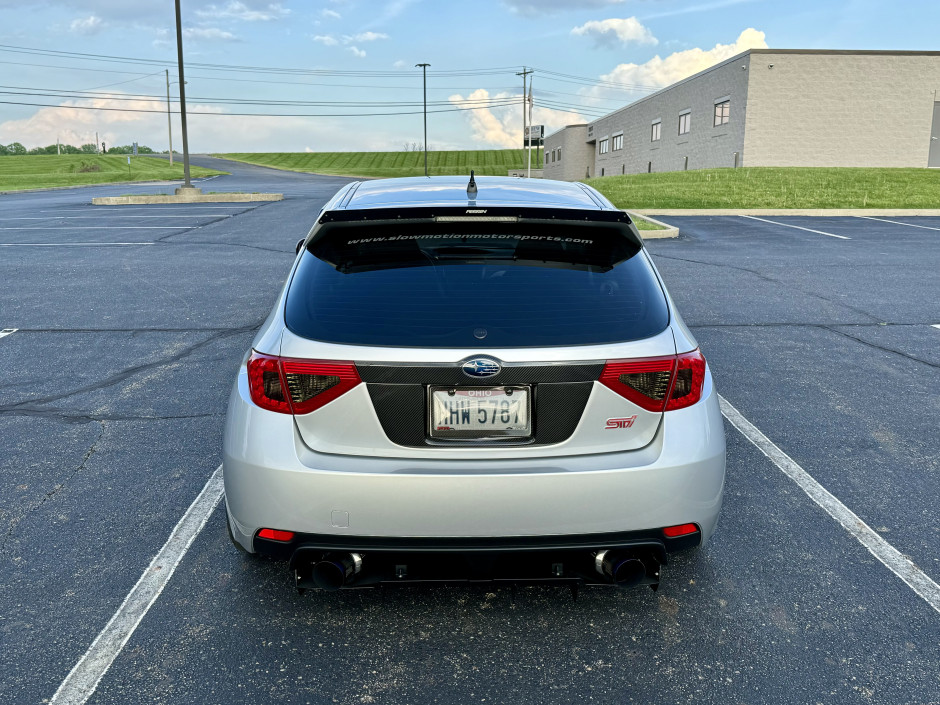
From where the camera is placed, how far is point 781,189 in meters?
28.5

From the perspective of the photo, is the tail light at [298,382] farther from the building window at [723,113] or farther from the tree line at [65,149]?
the tree line at [65,149]

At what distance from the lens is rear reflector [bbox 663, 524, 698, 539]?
2719 millimetres

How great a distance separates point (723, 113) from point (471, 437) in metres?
45.8

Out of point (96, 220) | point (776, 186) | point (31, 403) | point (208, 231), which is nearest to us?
point (31, 403)

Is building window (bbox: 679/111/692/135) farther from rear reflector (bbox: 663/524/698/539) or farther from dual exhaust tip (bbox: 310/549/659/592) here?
dual exhaust tip (bbox: 310/549/659/592)

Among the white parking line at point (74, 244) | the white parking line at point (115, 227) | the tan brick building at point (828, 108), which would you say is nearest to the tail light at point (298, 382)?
the white parking line at point (74, 244)

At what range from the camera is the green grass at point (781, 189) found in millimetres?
24547

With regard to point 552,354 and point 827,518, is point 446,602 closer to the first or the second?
point 552,354

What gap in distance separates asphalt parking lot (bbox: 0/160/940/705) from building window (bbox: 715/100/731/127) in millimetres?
38773

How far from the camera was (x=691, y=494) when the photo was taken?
2719 mm

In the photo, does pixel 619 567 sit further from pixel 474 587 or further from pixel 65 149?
pixel 65 149

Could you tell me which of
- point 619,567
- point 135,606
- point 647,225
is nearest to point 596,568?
point 619,567

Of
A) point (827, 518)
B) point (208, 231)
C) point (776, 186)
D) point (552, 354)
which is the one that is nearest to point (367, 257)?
point (552, 354)

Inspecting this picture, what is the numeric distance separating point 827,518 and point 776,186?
92.8 feet
